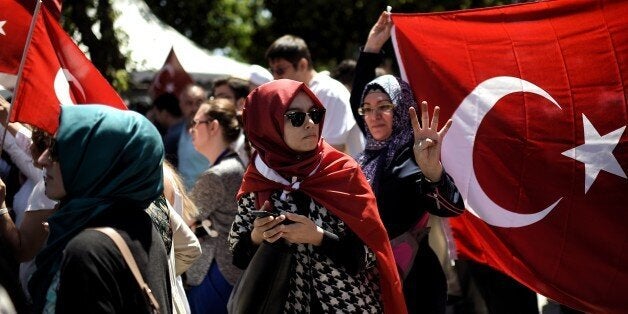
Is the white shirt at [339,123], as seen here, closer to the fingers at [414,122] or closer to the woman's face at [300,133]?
the fingers at [414,122]

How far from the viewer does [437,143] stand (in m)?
4.66

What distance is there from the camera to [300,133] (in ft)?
14.2

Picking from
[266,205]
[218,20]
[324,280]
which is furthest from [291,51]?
[218,20]

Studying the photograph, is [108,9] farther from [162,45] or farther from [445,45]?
[445,45]

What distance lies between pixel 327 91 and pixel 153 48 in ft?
25.1

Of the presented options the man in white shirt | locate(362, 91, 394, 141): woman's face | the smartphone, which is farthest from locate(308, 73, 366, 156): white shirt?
the smartphone

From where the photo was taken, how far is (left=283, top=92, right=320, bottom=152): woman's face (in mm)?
4324

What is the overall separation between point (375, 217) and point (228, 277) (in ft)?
5.72

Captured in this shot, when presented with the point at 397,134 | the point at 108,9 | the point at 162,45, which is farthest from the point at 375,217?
the point at 162,45

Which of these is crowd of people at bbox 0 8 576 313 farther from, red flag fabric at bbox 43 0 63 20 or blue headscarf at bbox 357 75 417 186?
red flag fabric at bbox 43 0 63 20

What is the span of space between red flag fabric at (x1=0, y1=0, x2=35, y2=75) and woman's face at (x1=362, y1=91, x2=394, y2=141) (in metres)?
1.99

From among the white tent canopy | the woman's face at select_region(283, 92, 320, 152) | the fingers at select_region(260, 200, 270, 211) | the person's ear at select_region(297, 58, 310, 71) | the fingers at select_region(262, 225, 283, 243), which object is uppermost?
the woman's face at select_region(283, 92, 320, 152)

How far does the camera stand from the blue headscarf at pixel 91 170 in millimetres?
3275

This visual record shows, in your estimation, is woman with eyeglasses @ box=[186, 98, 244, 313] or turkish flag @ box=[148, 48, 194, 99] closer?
woman with eyeglasses @ box=[186, 98, 244, 313]
